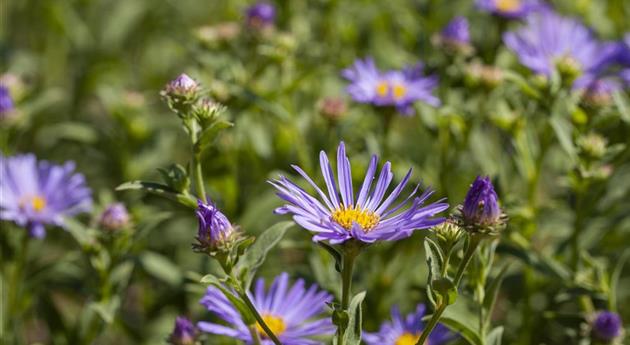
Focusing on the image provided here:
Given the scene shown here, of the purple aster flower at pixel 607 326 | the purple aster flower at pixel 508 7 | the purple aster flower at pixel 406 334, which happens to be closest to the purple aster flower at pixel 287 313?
the purple aster flower at pixel 406 334

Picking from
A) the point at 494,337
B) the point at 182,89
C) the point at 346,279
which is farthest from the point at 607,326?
the point at 182,89

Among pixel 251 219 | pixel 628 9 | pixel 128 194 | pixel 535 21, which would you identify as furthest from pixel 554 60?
pixel 128 194

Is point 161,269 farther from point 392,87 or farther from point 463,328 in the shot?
point 463,328

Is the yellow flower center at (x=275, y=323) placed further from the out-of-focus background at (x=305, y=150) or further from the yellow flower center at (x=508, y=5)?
the yellow flower center at (x=508, y=5)

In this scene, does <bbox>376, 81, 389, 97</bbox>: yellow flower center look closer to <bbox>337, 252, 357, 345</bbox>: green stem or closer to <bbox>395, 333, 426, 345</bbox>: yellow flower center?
<bbox>395, 333, 426, 345</bbox>: yellow flower center

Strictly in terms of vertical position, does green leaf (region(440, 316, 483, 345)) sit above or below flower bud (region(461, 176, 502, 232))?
below

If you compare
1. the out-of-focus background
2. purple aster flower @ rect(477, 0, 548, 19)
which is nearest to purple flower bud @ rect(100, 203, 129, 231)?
the out-of-focus background

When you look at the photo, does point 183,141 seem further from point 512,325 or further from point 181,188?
point 181,188
